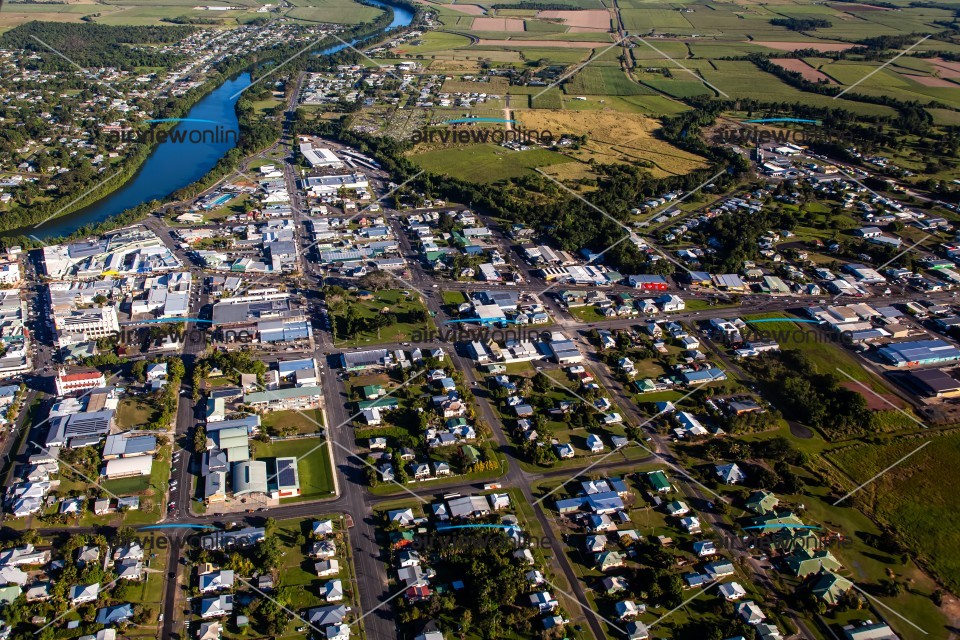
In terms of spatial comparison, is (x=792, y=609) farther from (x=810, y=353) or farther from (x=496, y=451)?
(x=810, y=353)

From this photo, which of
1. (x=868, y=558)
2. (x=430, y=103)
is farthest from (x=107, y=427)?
(x=430, y=103)

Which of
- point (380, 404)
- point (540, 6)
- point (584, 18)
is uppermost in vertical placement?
point (540, 6)

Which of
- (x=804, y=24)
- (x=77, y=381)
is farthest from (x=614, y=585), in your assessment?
(x=804, y=24)

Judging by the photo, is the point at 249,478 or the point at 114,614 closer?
the point at 114,614

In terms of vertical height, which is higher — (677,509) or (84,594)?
(677,509)

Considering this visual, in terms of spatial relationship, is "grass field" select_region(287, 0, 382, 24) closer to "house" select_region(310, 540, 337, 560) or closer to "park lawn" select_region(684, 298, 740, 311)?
"park lawn" select_region(684, 298, 740, 311)

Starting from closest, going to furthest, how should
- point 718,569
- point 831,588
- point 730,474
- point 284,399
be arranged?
point 831,588
point 718,569
point 730,474
point 284,399

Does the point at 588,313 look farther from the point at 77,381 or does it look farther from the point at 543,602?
the point at 77,381

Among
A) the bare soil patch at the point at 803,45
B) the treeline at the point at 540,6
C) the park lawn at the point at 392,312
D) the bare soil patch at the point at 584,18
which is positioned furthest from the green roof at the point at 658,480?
the treeline at the point at 540,6

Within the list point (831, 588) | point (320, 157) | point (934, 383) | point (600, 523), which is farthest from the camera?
point (320, 157)
